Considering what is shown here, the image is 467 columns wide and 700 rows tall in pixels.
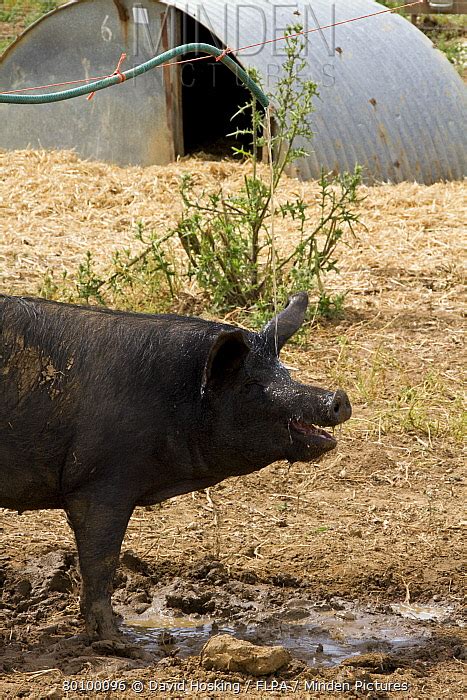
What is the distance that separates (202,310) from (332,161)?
3.96m

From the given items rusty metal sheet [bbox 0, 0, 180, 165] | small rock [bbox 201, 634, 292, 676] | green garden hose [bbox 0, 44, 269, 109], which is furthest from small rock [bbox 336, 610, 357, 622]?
rusty metal sheet [bbox 0, 0, 180, 165]

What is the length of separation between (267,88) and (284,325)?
7428 mm

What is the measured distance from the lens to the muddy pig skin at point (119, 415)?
4.14 meters

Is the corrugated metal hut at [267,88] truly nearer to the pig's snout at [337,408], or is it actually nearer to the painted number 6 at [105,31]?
the painted number 6 at [105,31]

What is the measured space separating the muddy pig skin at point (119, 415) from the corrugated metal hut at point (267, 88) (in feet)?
25.2

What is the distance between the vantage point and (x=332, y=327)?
27.1ft

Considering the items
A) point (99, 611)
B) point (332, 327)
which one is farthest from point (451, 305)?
point (99, 611)

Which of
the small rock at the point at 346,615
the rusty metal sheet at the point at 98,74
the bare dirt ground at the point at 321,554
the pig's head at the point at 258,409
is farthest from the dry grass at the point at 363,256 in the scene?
the pig's head at the point at 258,409

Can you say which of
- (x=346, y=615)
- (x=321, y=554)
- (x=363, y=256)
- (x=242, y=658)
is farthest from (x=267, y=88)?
(x=242, y=658)

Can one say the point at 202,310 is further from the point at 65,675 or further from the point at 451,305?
the point at 65,675

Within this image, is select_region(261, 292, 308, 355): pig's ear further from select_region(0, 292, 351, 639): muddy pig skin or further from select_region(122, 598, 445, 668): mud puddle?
select_region(122, 598, 445, 668): mud puddle

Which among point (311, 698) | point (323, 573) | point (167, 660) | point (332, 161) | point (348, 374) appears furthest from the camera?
point (332, 161)

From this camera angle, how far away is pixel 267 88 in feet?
37.7

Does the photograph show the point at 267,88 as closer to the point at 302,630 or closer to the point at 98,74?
the point at 98,74
